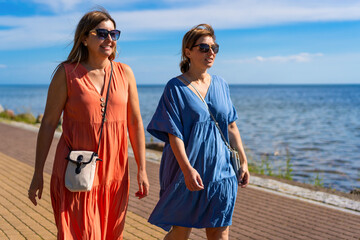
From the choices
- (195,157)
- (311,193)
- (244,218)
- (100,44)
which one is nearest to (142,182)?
(195,157)

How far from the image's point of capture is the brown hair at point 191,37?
12.1 feet

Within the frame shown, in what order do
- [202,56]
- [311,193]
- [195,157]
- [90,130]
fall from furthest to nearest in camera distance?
[311,193] < [202,56] < [195,157] < [90,130]

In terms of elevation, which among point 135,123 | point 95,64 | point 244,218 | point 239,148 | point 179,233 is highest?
point 95,64

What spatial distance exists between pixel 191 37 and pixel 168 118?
686 millimetres

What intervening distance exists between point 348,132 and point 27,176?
18.3 meters

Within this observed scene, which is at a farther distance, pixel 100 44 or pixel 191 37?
pixel 191 37

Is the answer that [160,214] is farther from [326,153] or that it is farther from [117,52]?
[326,153]

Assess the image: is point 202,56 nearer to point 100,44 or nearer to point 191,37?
point 191,37

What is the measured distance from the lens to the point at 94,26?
10.3ft

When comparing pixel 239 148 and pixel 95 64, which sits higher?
pixel 95 64

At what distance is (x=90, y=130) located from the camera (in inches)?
119

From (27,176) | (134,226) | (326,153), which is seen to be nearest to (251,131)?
(326,153)

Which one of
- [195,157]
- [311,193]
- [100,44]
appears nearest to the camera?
[100,44]

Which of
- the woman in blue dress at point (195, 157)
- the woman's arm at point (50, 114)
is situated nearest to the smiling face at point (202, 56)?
the woman in blue dress at point (195, 157)
